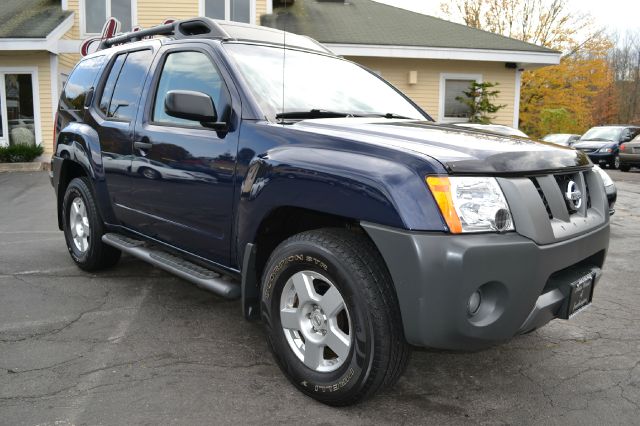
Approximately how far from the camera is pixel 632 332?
3.88 metres

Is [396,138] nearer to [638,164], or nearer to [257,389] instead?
[257,389]

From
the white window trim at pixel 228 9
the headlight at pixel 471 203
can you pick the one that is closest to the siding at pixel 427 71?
the white window trim at pixel 228 9

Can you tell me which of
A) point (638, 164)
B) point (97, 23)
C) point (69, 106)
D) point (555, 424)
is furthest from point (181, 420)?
point (638, 164)

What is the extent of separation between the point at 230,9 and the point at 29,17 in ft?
19.4

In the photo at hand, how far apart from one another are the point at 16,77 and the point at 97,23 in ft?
9.46

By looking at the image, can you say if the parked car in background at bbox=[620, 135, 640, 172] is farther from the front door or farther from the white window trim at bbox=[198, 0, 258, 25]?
the front door

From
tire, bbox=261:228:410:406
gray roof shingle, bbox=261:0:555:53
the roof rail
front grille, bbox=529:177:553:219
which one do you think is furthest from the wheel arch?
gray roof shingle, bbox=261:0:555:53

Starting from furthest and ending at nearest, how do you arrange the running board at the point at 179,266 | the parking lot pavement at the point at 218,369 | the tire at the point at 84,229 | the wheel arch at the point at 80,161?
the tire at the point at 84,229, the wheel arch at the point at 80,161, the running board at the point at 179,266, the parking lot pavement at the point at 218,369

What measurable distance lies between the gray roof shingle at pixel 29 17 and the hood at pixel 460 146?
1466 centimetres

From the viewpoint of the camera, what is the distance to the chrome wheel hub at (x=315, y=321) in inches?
105

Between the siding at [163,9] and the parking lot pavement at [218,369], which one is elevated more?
the siding at [163,9]

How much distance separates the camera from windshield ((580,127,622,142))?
20922 millimetres

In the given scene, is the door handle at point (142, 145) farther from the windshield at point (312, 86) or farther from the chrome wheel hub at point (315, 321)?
the chrome wheel hub at point (315, 321)

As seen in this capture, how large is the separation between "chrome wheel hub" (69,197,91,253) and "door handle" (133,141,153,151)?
1.30 meters
